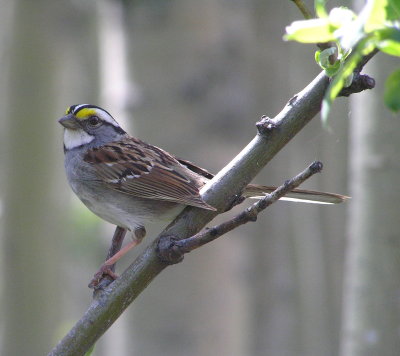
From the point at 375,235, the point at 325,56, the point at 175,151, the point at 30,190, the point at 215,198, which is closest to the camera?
the point at 325,56

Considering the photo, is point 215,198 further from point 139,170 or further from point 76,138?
point 76,138

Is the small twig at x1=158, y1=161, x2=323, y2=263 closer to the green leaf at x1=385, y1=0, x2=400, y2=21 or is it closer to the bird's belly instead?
the green leaf at x1=385, y1=0, x2=400, y2=21

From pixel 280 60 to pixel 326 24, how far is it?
238 inches

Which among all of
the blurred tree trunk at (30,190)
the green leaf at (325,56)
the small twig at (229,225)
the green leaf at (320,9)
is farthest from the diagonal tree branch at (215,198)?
the blurred tree trunk at (30,190)

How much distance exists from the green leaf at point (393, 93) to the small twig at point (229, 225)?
0.51m

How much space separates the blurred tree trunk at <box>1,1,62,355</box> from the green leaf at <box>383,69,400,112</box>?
4871mm

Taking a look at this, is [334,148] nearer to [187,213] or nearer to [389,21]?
[187,213]

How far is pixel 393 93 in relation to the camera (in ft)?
2.68

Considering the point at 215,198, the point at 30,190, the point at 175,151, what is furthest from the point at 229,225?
the point at 30,190

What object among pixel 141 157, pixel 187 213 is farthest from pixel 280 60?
pixel 187 213

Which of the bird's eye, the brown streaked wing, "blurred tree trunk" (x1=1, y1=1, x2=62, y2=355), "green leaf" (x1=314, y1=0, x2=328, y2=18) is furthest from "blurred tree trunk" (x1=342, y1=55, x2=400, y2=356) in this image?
"blurred tree trunk" (x1=1, y1=1, x2=62, y2=355)

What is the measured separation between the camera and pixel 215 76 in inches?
203

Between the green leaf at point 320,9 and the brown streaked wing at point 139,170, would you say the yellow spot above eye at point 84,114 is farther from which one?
the green leaf at point 320,9

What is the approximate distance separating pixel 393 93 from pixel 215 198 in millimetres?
852
